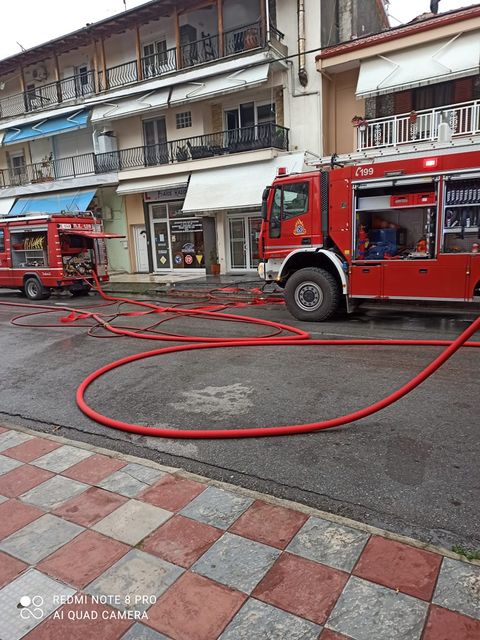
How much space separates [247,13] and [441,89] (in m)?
7.87

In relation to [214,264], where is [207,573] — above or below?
below

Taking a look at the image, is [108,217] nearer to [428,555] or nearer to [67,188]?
[67,188]

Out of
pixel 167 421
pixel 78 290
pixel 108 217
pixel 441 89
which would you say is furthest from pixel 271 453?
pixel 108 217

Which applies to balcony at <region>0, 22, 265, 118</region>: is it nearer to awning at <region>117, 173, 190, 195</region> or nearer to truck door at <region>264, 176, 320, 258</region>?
awning at <region>117, 173, 190, 195</region>

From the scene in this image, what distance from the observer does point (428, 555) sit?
2.50 metres

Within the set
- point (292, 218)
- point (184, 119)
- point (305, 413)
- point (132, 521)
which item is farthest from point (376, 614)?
point (184, 119)

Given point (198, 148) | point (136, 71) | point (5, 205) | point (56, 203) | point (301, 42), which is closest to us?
point (301, 42)

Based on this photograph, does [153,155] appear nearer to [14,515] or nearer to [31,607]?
[14,515]

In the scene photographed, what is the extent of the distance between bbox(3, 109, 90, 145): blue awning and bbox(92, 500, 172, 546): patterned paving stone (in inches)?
814

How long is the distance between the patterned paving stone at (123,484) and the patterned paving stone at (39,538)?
41 centimetres

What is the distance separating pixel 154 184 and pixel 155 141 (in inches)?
92.9

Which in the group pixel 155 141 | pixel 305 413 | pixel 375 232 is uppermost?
pixel 155 141

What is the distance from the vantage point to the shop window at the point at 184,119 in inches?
752

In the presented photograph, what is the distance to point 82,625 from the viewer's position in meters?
2.14
